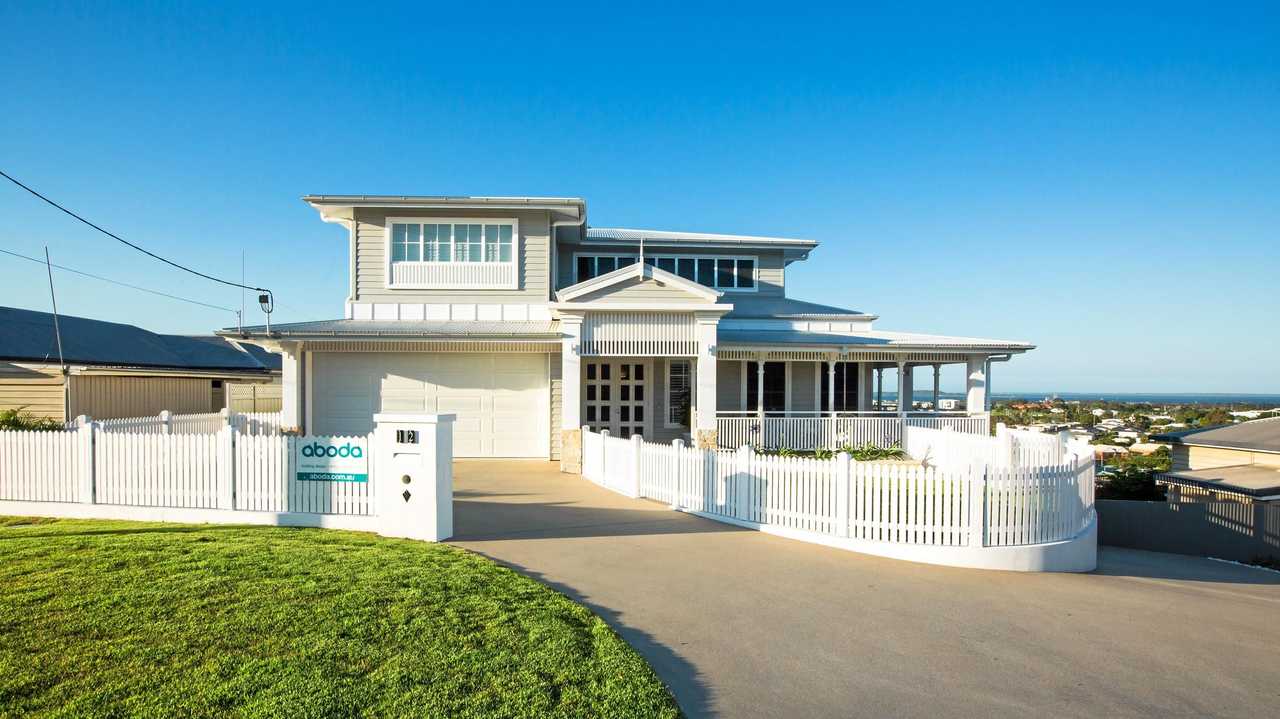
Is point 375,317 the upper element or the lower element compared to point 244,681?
upper

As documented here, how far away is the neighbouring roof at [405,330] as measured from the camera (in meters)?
15.0

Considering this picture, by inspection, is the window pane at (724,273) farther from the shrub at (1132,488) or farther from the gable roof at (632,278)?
the shrub at (1132,488)

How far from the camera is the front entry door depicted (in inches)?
699

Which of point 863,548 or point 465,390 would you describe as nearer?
point 863,548

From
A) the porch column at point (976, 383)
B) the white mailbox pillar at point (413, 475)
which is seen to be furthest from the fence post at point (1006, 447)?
the white mailbox pillar at point (413, 475)

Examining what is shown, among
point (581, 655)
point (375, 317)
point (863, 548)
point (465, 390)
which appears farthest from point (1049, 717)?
point (375, 317)

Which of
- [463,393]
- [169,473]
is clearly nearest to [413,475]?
[169,473]

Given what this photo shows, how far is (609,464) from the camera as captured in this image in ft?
40.9

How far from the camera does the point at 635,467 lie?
11.3m

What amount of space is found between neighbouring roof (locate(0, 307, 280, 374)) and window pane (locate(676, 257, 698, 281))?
55.6 feet

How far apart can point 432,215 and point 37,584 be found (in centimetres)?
1322

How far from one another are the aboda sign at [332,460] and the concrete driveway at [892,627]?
1.62 m

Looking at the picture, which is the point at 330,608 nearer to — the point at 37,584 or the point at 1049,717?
the point at 37,584

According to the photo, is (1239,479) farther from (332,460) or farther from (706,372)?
(332,460)
